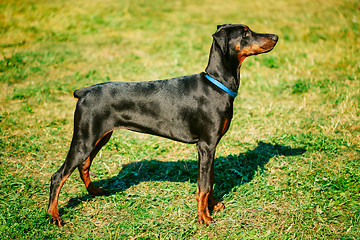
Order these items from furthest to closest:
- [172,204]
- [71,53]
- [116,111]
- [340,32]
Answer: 1. [340,32]
2. [71,53]
3. [172,204]
4. [116,111]

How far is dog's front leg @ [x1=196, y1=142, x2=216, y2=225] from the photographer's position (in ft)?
13.3

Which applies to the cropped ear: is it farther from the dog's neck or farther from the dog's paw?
the dog's paw

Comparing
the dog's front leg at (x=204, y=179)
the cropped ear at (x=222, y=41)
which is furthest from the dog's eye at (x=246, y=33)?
the dog's front leg at (x=204, y=179)

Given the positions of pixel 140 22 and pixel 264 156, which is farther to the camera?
pixel 140 22

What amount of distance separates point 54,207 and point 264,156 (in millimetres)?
3315

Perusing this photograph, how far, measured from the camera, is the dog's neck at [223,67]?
409cm

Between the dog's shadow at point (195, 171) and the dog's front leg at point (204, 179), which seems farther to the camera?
the dog's shadow at point (195, 171)

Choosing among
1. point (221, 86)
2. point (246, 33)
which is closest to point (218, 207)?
point (221, 86)

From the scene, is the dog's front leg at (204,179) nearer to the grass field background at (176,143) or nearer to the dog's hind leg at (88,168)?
the grass field background at (176,143)

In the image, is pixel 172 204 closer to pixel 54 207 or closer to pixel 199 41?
pixel 54 207

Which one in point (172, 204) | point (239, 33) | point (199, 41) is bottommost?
point (172, 204)

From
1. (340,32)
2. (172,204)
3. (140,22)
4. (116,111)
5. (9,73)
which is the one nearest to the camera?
(116,111)

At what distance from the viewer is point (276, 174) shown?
5.06 m

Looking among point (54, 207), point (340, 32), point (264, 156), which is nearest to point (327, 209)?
point (264, 156)
